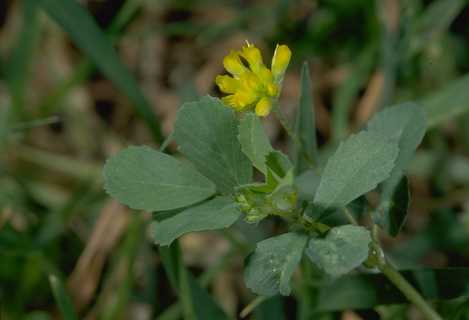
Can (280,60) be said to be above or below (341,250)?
above

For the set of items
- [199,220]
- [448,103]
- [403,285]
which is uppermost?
[199,220]

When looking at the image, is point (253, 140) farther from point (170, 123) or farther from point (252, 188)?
point (170, 123)

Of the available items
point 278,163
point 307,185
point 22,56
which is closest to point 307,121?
point 307,185

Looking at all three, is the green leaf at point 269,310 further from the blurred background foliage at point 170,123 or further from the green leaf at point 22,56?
the green leaf at point 22,56

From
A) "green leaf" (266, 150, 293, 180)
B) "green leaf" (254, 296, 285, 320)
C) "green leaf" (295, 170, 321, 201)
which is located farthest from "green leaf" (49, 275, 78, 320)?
"green leaf" (266, 150, 293, 180)

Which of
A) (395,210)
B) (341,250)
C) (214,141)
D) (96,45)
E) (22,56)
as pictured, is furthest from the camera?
(22,56)

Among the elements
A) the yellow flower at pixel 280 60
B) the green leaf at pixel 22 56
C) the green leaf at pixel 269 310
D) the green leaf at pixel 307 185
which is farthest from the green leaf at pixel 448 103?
the green leaf at pixel 22 56

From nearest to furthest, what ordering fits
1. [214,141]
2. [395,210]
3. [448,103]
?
[214,141] → [395,210] → [448,103]
